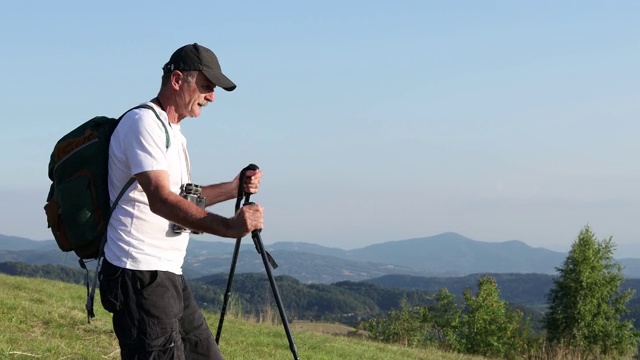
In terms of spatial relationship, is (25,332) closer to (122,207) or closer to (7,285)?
(122,207)

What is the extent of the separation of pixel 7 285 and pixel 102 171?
15737mm

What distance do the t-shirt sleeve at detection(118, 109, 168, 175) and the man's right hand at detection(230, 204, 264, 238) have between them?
48 centimetres

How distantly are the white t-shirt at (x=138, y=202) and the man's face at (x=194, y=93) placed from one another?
0.17 m

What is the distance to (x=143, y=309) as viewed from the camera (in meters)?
4.35

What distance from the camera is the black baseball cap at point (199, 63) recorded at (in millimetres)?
4453

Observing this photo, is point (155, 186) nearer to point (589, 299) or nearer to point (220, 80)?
point (220, 80)

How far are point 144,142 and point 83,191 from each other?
49 centimetres

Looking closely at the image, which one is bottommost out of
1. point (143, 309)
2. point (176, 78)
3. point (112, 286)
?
point (143, 309)

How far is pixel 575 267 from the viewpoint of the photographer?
2717 inches

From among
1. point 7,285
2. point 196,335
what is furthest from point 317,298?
point 196,335

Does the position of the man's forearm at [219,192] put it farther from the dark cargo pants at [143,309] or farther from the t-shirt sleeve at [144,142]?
the t-shirt sleeve at [144,142]

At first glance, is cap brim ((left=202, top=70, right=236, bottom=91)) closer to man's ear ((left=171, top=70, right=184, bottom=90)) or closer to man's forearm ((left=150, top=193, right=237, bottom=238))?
man's ear ((left=171, top=70, right=184, bottom=90))

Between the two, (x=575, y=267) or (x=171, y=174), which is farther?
(x=575, y=267)

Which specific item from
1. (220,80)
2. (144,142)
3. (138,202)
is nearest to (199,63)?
(220,80)
